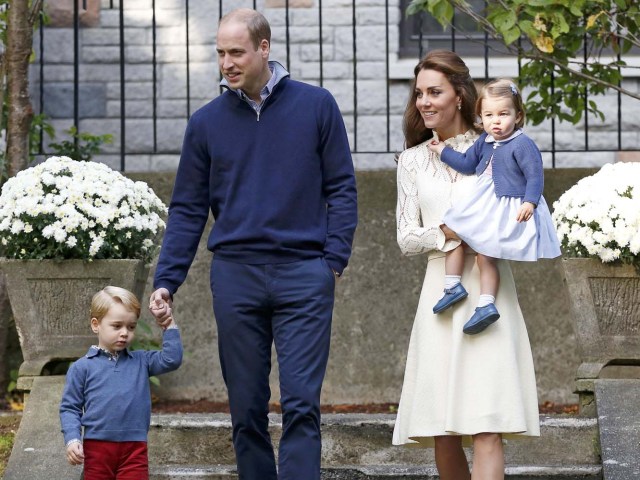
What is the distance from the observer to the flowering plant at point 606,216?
5355mm

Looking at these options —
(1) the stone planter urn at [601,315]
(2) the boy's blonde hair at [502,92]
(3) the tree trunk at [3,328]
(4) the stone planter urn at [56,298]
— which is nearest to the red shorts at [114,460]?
(4) the stone planter urn at [56,298]

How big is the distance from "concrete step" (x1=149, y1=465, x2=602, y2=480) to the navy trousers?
0.82m

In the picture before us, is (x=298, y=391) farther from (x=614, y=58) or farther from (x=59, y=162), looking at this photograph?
(x=614, y=58)

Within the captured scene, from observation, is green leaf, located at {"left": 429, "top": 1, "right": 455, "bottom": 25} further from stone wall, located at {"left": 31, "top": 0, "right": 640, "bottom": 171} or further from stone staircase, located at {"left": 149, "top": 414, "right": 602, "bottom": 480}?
stone wall, located at {"left": 31, "top": 0, "right": 640, "bottom": 171}

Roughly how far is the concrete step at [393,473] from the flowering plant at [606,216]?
0.92 meters

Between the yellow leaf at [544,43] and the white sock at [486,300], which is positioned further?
the yellow leaf at [544,43]

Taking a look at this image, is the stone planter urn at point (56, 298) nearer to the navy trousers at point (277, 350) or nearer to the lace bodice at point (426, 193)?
the navy trousers at point (277, 350)

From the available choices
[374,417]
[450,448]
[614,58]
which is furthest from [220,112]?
[614,58]

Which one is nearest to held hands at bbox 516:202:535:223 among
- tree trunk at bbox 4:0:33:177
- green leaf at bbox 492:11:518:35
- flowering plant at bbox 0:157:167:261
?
green leaf at bbox 492:11:518:35

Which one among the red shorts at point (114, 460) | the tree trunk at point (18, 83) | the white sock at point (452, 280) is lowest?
the red shorts at point (114, 460)

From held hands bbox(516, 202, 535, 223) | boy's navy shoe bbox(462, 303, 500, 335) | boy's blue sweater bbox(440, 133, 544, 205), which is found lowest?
boy's navy shoe bbox(462, 303, 500, 335)

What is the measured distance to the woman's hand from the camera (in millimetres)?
4406

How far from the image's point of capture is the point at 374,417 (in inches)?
221

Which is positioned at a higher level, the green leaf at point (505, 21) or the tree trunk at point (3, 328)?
the green leaf at point (505, 21)
